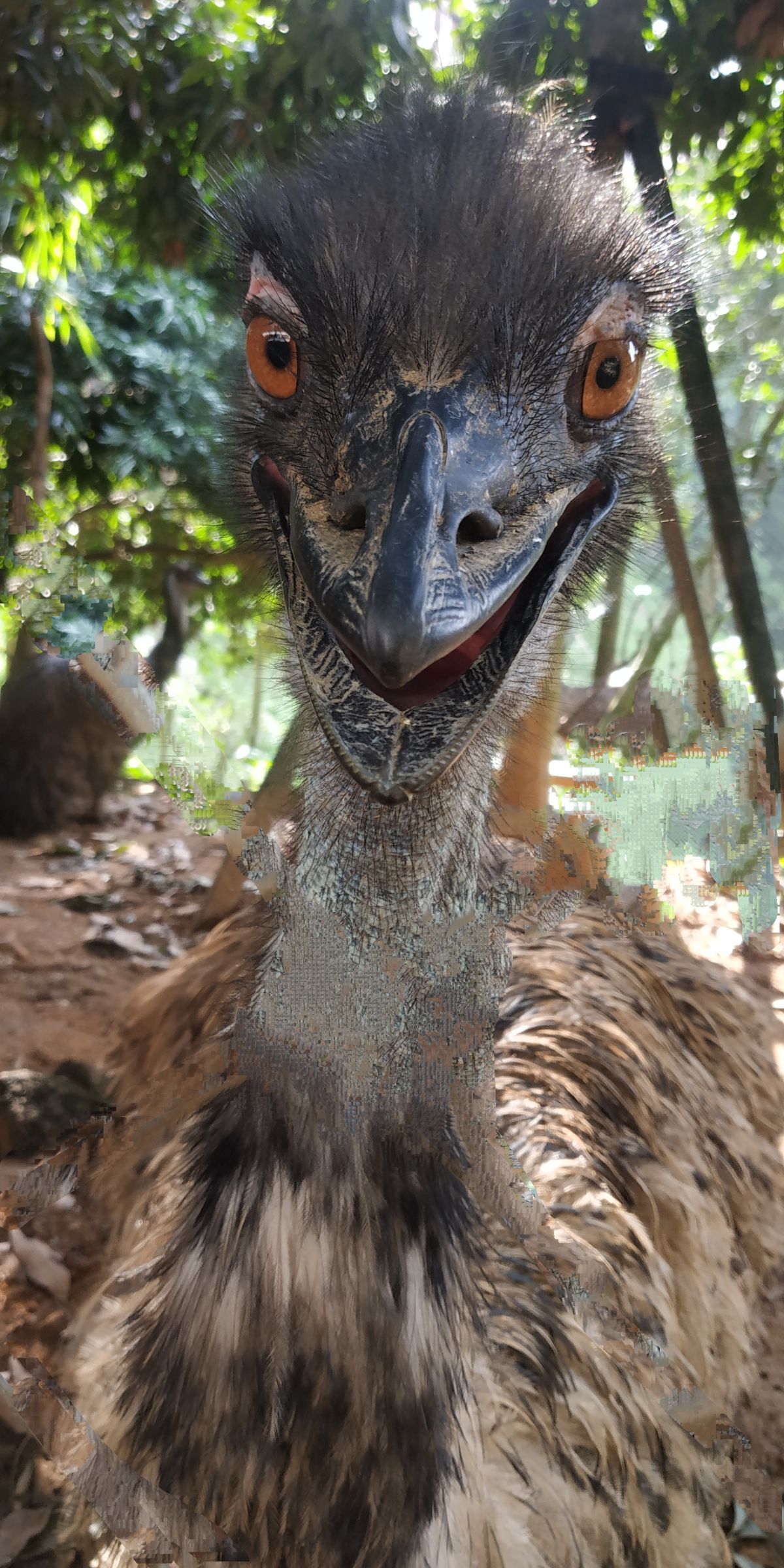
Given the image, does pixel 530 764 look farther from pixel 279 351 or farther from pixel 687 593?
pixel 279 351

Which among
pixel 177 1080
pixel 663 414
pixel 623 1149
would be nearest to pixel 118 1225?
pixel 177 1080

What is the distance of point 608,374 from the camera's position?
0.59 meters

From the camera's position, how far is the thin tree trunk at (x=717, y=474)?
2.13 feet

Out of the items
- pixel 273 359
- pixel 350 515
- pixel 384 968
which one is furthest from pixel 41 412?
pixel 384 968

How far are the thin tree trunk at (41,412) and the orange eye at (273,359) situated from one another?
170mm

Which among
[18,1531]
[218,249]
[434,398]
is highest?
[218,249]

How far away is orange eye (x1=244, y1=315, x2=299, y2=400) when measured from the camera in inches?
22.4

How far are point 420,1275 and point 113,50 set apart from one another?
0.84m

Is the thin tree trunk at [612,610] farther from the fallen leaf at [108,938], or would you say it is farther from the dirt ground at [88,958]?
the fallen leaf at [108,938]

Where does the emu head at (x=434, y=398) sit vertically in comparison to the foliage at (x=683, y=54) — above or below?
below

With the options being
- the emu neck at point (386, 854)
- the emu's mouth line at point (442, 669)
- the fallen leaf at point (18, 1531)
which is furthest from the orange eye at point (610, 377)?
the fallen leaf at point (18, 1531)

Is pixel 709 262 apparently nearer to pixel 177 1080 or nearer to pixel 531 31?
pixel 531 31

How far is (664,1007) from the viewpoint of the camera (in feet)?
2.81

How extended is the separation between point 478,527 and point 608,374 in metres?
0.17
